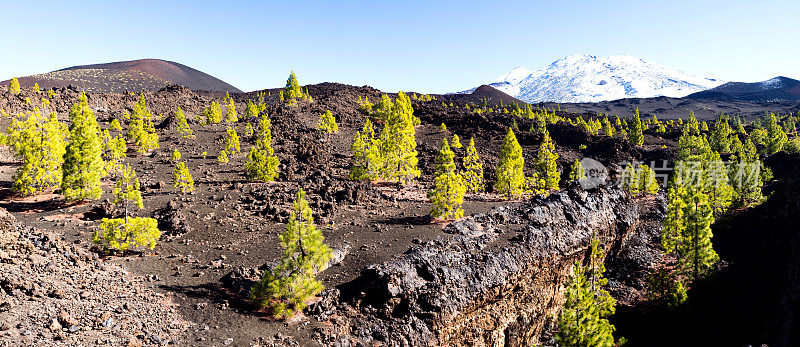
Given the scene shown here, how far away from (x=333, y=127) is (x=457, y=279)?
45946 mm

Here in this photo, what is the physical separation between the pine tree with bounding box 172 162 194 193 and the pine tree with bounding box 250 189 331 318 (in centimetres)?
1819

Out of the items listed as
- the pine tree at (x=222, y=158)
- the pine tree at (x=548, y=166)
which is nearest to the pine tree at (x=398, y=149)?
the pine tree at (x=548, y=166)

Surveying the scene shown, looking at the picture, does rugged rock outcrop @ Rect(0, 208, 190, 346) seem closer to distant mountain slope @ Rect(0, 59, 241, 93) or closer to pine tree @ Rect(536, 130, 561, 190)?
pine tree @ Rect(536, 130, 561, 190)

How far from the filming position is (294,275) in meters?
16.2

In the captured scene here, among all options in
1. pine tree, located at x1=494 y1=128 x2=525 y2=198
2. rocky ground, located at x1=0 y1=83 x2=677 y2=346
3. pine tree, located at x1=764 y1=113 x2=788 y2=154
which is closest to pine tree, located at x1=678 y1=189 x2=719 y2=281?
rocky ground, located at x1=0 y1=83 x2=677 y2=346

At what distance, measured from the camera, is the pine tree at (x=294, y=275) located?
628 inches

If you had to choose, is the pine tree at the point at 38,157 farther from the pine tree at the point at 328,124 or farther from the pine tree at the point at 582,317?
the pine tree at the point at 328,124

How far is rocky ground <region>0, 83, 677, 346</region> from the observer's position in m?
14.8

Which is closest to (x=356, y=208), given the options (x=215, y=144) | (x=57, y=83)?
(x=215, y=144)

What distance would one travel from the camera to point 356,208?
3047cm

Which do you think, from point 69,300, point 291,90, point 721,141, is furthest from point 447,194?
point 721,141

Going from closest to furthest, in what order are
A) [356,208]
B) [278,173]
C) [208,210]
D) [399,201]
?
1. [208,210]
2. [356,208]
3. [399,201]
4. [278,173]

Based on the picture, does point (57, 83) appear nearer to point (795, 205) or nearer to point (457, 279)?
point (457, 279)

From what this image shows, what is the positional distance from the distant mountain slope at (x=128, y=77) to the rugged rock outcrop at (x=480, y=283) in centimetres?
12146
